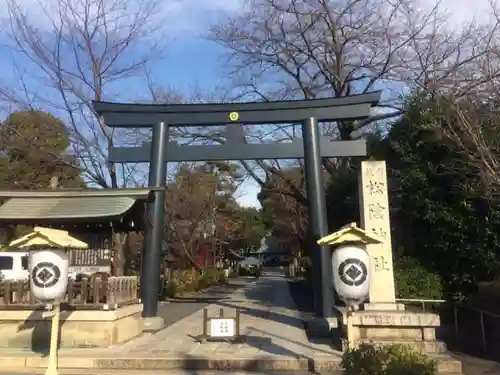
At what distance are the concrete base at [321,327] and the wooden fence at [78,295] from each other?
5344mm

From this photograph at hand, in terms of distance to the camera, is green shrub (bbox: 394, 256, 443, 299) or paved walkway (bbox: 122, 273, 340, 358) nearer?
paved walkway (bbox: 122, 273, 340, 358)

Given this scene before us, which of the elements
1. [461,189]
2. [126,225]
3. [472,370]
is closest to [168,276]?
[126,225]

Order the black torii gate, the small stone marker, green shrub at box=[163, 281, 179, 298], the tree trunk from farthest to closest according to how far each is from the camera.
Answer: green shrub at box=[163, 281, 179, 298]
the black torii gate
the tree trunk
the small stone marker

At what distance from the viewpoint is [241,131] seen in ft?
55.2

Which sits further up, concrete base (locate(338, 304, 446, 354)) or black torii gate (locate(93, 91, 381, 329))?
black torii gate (locate(93, 91, 381, 329))

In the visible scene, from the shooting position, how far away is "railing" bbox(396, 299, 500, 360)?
12.2 m

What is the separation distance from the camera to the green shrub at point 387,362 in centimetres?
724

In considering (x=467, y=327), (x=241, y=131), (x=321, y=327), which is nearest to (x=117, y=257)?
(x=241, y=131)

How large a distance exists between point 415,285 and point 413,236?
5.06 ft

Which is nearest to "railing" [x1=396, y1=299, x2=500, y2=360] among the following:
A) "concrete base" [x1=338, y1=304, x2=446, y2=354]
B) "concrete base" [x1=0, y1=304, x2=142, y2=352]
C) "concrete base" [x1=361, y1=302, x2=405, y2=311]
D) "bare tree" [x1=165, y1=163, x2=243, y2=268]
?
"concrete base" [x1=338, y1=304, x2=446, y2=354]

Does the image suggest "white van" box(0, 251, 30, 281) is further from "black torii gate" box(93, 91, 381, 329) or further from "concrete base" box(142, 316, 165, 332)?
"concrete base" box(142, 316, 165, 332)

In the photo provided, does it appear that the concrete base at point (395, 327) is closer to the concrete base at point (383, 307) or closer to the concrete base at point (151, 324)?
the concrete base at point (383, 307)

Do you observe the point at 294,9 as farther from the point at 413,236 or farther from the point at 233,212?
the point at 233,212

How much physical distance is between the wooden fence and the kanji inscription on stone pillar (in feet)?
20.0
